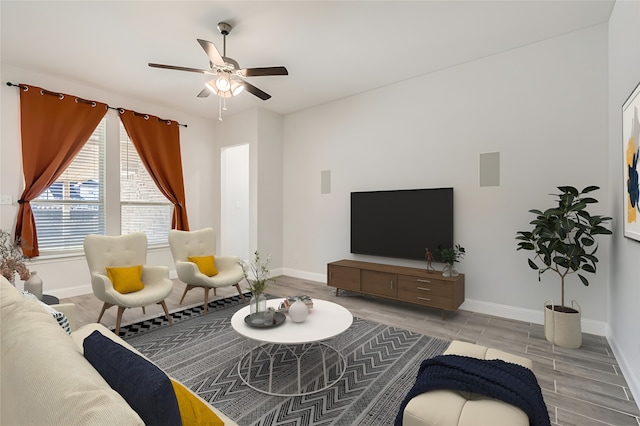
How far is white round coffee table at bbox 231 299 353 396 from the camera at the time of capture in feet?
6.72

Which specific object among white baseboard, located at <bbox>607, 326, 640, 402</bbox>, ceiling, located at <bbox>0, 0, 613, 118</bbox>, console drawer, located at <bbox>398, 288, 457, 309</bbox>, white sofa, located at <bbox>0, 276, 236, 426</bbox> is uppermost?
ceiling, located at <bbox>0, 0, 613, 118</bbox>

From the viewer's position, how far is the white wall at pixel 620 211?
6.84 feet

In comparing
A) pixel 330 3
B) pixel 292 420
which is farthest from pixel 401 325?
pixel 330 3

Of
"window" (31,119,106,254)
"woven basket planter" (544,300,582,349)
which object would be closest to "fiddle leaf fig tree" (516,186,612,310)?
"woven basket planter" (544,300,582,349)

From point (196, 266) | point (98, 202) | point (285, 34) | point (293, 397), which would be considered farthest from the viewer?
point (98, 202)

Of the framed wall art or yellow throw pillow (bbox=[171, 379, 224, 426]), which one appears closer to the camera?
yellow throw pillow (bbox=[171, 379, 224, 426])

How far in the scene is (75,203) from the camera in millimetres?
4320

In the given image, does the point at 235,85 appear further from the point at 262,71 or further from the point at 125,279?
the point at 125,279

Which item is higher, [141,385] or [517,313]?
[141,385]

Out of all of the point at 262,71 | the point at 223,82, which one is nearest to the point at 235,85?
the point at 223,82

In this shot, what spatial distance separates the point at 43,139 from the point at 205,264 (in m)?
2.70

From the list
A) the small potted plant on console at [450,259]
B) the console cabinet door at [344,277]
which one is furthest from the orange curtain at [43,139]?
the small potted plant on console at [450,259]

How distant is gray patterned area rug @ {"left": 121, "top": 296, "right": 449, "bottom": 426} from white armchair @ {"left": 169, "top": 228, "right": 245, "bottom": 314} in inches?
14.9

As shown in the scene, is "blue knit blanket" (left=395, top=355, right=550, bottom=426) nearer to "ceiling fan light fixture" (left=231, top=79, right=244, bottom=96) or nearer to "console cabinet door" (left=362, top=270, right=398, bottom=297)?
"console cabinet door" (left=362, top=270, right=398, bottom=297)
